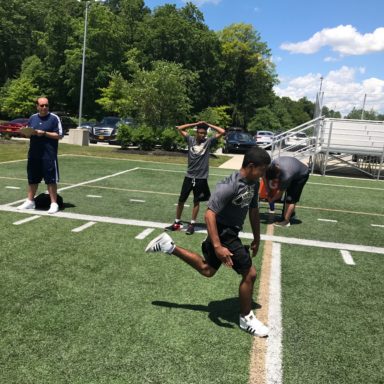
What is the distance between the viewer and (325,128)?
1864 cm

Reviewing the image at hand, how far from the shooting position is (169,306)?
4055mm

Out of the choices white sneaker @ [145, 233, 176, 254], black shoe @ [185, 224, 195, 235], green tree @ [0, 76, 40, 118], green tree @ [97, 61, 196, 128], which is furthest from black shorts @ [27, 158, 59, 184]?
green tree @ [0, 76, 40, 118]

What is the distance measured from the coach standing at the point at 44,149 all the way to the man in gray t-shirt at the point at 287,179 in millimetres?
3730

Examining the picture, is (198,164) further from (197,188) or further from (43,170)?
(43,170)

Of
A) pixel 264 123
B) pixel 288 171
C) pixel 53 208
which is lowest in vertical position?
pixel 53 208

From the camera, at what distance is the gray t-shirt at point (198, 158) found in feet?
21.9

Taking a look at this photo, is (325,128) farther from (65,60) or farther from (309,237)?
(65,60)

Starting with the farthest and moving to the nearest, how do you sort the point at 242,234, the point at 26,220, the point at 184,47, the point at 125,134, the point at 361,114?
the point at 184,47 < the point at 361,114 < the point at 125,134 < the point at 242,234 < the point at 26,220

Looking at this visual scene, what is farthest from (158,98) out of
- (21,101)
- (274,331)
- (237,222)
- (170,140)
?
(21,101)

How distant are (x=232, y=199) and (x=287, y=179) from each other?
3830 mm

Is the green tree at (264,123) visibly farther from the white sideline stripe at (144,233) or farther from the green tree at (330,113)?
the white sideline stripe at (144,233)

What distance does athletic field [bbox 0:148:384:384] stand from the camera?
3078 mm

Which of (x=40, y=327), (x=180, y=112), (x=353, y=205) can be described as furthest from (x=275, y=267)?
(x=180, y=112)

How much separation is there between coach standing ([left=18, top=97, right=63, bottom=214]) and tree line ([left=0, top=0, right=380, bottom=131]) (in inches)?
975
